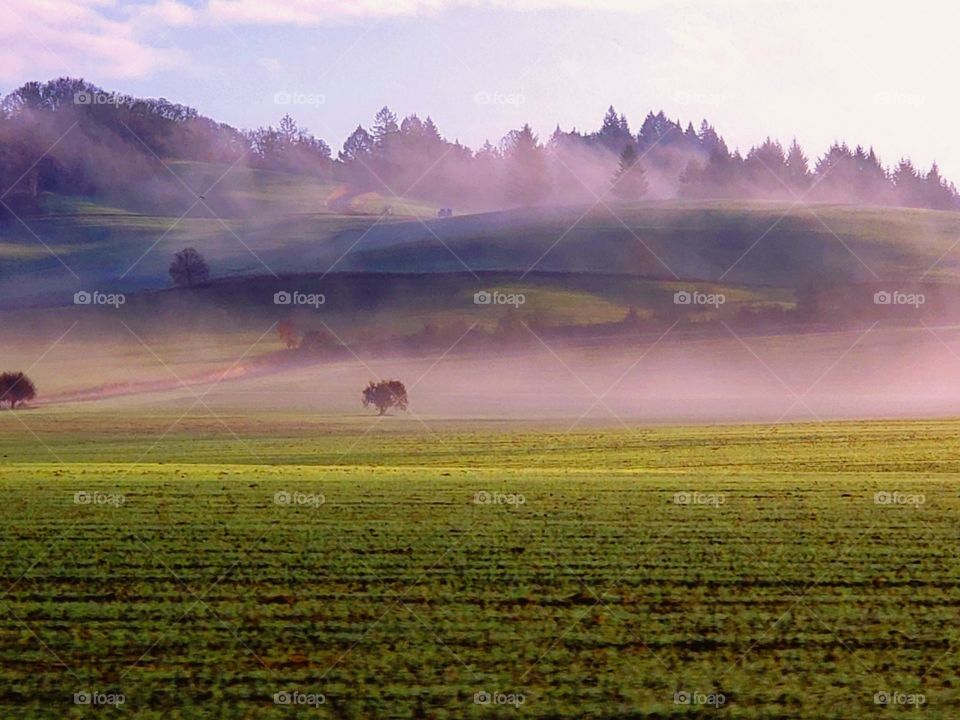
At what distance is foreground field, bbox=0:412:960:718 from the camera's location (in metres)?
12.0

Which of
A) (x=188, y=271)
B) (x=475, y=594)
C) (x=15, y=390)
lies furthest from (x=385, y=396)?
(x=188, y=271)

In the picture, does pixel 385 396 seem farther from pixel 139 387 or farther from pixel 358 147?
pixel 358 147

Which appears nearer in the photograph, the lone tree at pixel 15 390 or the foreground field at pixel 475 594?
the foreground field at pixel 475 594

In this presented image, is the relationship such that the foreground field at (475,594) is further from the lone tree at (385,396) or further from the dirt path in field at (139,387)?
the dirt path in field at (139,387)

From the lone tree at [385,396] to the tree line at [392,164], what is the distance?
84383 millimetres

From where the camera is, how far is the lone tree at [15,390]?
54812mm

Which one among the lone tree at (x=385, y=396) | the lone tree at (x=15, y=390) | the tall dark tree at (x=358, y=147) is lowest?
the lone tree at (x=385, y=396)

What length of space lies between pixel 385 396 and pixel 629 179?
90823mm

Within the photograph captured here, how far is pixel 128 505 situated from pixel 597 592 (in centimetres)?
1056

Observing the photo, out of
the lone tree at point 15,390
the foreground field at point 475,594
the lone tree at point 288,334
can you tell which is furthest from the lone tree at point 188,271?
the foreground field at point 475,594

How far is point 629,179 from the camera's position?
13750 cm

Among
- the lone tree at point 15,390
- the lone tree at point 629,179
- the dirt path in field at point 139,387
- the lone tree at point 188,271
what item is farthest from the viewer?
the lone tree at point 629,179

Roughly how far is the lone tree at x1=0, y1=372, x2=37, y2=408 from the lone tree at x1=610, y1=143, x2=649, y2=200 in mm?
87519

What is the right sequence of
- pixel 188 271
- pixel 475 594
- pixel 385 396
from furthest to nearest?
1. pixel 188 271
2. pixel 385 396
3. pixel 475 594
